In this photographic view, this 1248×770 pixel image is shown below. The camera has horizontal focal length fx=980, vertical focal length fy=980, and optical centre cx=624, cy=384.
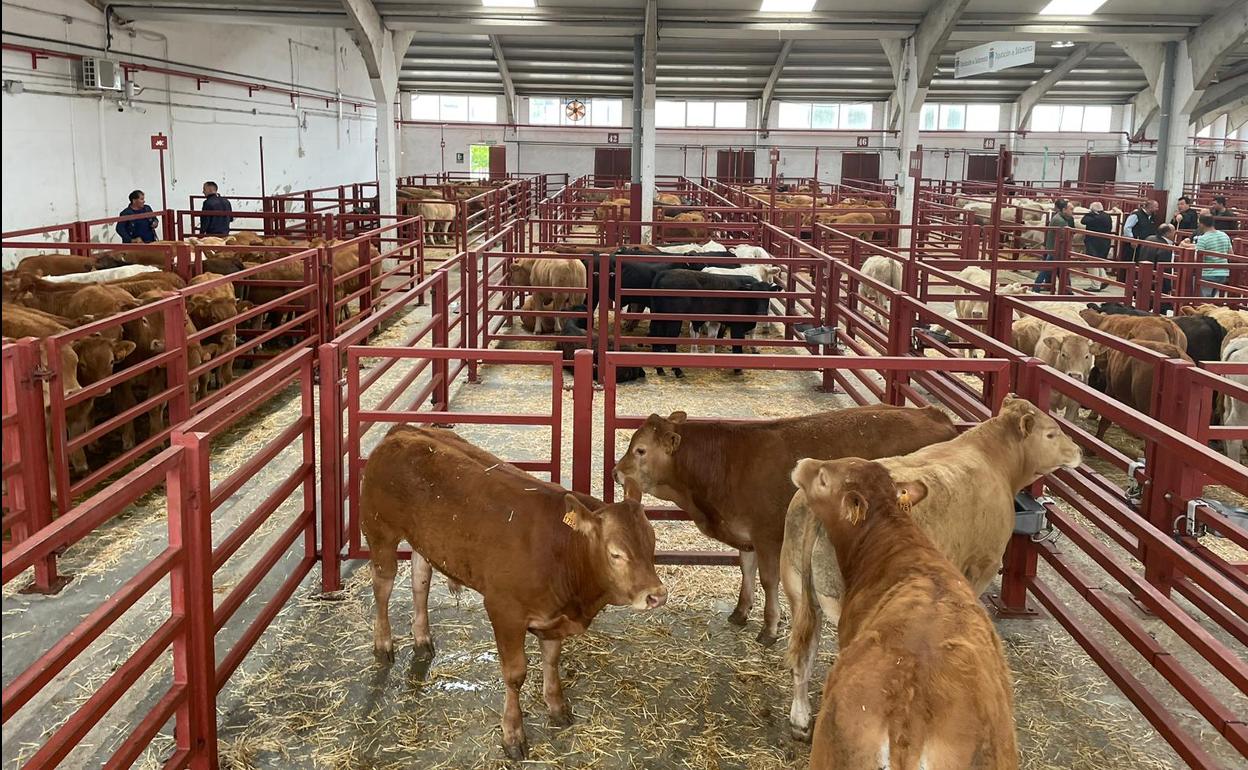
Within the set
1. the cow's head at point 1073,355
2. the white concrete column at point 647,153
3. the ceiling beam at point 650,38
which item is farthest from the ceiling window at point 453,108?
the cow's head at point 1073,355

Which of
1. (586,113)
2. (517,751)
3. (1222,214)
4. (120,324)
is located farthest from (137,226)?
(586,113)

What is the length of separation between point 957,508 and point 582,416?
1.65 metres

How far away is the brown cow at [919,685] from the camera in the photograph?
7.72 feet

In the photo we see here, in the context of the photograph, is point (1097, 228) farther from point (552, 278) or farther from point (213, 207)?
point (213, 207)

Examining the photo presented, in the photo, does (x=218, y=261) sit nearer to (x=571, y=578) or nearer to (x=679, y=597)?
(x=679, y=597)

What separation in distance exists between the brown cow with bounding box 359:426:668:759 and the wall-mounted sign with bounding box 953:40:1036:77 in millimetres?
6912

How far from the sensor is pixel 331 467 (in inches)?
187

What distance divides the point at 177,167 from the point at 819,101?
2227 cm

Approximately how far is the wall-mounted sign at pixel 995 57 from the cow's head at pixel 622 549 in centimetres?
→ 693

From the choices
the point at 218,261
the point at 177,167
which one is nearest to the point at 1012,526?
the point at 218,261

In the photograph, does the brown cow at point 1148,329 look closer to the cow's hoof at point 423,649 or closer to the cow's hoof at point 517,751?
the cow's hoof at point 423,649

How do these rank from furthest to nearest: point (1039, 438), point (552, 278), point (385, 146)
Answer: point (385, 146) < point (552, 278) < point (1039, 438)

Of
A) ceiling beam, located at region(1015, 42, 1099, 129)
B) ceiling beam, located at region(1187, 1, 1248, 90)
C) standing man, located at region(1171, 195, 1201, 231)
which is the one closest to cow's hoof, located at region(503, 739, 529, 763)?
standing man, located at region(1171, 195, 1201, 231)

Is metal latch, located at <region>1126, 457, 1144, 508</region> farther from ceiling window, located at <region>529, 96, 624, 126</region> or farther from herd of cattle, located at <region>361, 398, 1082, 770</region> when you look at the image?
ceiling window, located at <region>529, 96, 624, 126</region>
